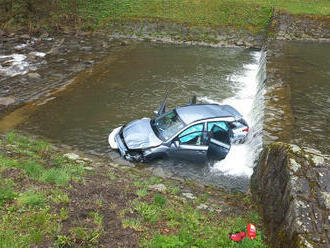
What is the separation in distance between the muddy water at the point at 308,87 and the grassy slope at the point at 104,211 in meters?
4.79

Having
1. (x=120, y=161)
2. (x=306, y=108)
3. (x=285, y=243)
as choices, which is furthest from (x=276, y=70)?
(x=285, y=243)

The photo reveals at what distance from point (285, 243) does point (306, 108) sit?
998 centimetres

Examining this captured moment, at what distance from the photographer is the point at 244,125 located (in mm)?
12266

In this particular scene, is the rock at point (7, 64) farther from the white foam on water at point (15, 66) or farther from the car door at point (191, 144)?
the car door at point (191, 144)

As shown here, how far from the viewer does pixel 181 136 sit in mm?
10711

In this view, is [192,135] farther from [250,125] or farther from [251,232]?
[251,232]

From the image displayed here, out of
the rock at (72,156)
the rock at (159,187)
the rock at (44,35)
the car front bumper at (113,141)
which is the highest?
the rock at (44,35)

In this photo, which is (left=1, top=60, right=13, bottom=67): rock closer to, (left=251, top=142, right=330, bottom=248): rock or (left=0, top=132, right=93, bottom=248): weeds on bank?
(left=0, top=132, right=93, bottom=248): weeds on bank

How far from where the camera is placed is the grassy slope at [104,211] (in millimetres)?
5918

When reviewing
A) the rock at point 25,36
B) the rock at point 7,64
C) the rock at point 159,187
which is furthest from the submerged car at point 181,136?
the rock at point 25,36

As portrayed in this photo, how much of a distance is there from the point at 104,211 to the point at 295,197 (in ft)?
12.4

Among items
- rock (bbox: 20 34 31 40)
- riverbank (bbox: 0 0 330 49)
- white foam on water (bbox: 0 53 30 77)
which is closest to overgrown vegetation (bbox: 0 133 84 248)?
white foam on water (bbox: 0 53 30 77)

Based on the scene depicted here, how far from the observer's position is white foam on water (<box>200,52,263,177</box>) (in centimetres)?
1095

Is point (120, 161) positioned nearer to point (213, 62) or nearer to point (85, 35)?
point (213, 62)
